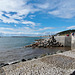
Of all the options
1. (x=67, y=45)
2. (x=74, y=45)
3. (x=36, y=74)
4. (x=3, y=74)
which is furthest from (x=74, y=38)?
(x=3, y=74)

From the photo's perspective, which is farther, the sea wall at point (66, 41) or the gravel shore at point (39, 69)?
the sea wall at point (66, 41)

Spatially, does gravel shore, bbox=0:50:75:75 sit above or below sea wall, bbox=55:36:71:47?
below

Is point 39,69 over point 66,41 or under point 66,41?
under

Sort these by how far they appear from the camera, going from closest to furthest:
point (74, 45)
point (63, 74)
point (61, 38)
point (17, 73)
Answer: point (63, 74) → point (17, 73) → point (74, 45) → point (61, 38)

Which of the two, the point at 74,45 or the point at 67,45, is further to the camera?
the point at 67,45

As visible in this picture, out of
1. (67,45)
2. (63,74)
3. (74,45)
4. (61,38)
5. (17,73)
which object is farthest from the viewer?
(61,38)

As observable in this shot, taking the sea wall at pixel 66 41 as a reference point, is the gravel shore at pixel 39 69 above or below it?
below

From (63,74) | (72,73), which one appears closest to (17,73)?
(63,74)

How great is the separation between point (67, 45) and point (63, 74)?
54.8 ft

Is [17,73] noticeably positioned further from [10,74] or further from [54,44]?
[54,44]

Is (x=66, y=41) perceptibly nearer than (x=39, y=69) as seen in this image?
No

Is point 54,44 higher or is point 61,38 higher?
point 61,38

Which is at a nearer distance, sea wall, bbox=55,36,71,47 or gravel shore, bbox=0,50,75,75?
gravel shore, bbox=0,50,75,75

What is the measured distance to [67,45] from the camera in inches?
752
